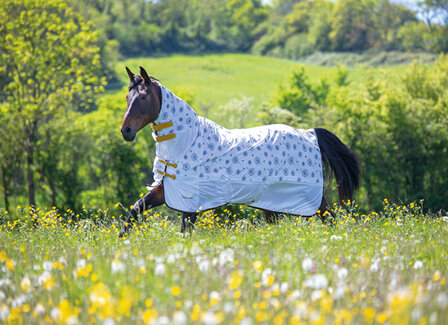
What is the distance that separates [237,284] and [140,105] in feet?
11.0

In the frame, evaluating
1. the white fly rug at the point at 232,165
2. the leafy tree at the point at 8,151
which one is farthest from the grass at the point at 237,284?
the leafy tree at the point at 8,151

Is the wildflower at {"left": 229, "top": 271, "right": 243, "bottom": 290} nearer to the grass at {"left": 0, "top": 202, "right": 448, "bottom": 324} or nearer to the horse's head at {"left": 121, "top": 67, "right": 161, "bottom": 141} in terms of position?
the grass at {"left": 0, "top": 202, "right": 448, "bottom": 324}

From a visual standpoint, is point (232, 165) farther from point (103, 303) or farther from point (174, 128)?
point (103, 303)

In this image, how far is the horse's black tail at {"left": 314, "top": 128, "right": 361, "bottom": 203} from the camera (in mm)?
7410

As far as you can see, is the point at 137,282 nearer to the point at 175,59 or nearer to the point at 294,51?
the point at 175,59

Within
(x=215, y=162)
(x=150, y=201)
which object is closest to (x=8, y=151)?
(x=150, y=201)

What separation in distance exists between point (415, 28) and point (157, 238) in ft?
178

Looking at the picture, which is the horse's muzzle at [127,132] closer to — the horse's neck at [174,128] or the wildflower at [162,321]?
the horse's neck at [174,128]

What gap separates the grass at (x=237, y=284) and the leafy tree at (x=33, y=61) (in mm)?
11078

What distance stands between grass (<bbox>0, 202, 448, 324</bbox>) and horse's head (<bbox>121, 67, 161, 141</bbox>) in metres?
1.45

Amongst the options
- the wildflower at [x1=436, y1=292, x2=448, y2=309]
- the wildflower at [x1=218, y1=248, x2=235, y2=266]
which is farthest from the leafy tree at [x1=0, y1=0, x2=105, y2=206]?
the wildflower at [x1=436, y1=292, x2=448, y2=309]

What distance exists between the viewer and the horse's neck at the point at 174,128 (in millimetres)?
5980

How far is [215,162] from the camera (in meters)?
6.23

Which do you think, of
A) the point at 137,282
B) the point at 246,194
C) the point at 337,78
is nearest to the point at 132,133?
the point at 246,194
